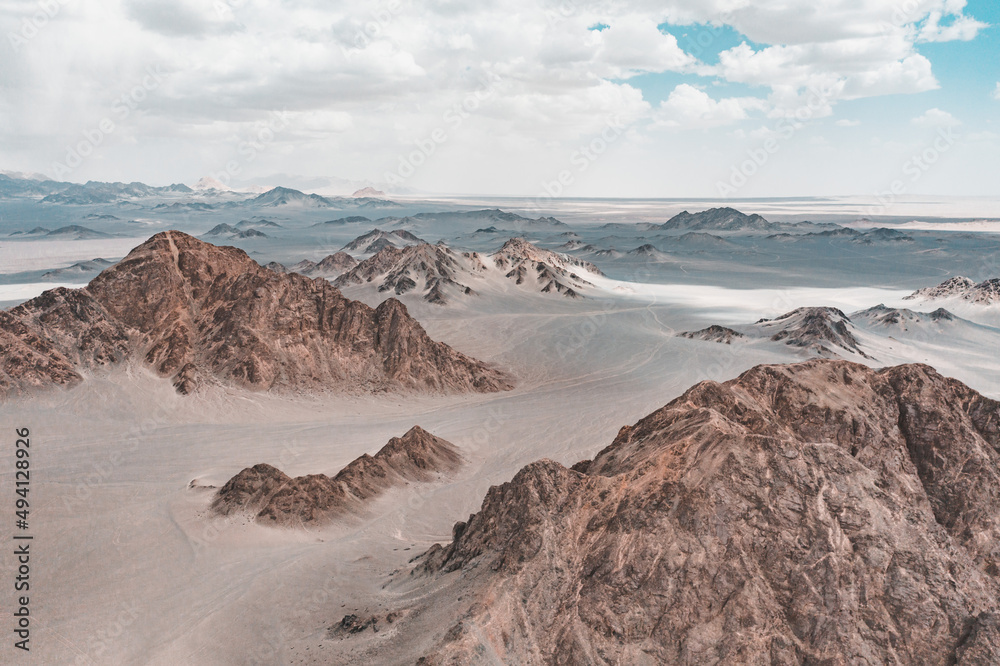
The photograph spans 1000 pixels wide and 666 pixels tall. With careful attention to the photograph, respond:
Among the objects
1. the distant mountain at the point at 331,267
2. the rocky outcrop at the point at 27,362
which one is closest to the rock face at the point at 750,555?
the rocky outcrop at the point at 27,362

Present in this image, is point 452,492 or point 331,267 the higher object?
point 331,267

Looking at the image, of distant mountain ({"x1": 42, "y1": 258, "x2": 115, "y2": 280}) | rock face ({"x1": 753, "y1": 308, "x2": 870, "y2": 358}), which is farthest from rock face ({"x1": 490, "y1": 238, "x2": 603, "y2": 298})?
distant mountain ({"x1": 42, "y1": 258, "x2": 115, "y2": 280})

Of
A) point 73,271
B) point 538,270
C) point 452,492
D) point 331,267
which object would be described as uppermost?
point 538,270

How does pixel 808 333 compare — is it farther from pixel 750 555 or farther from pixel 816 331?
pixel 750 555

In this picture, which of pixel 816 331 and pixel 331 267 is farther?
pixel 331 267

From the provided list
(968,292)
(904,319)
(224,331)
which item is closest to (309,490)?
(224,331)

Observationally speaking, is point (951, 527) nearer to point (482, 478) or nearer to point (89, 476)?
point (482, 478)

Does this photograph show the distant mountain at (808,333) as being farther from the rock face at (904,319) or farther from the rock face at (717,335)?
the rock face at (904,319)
